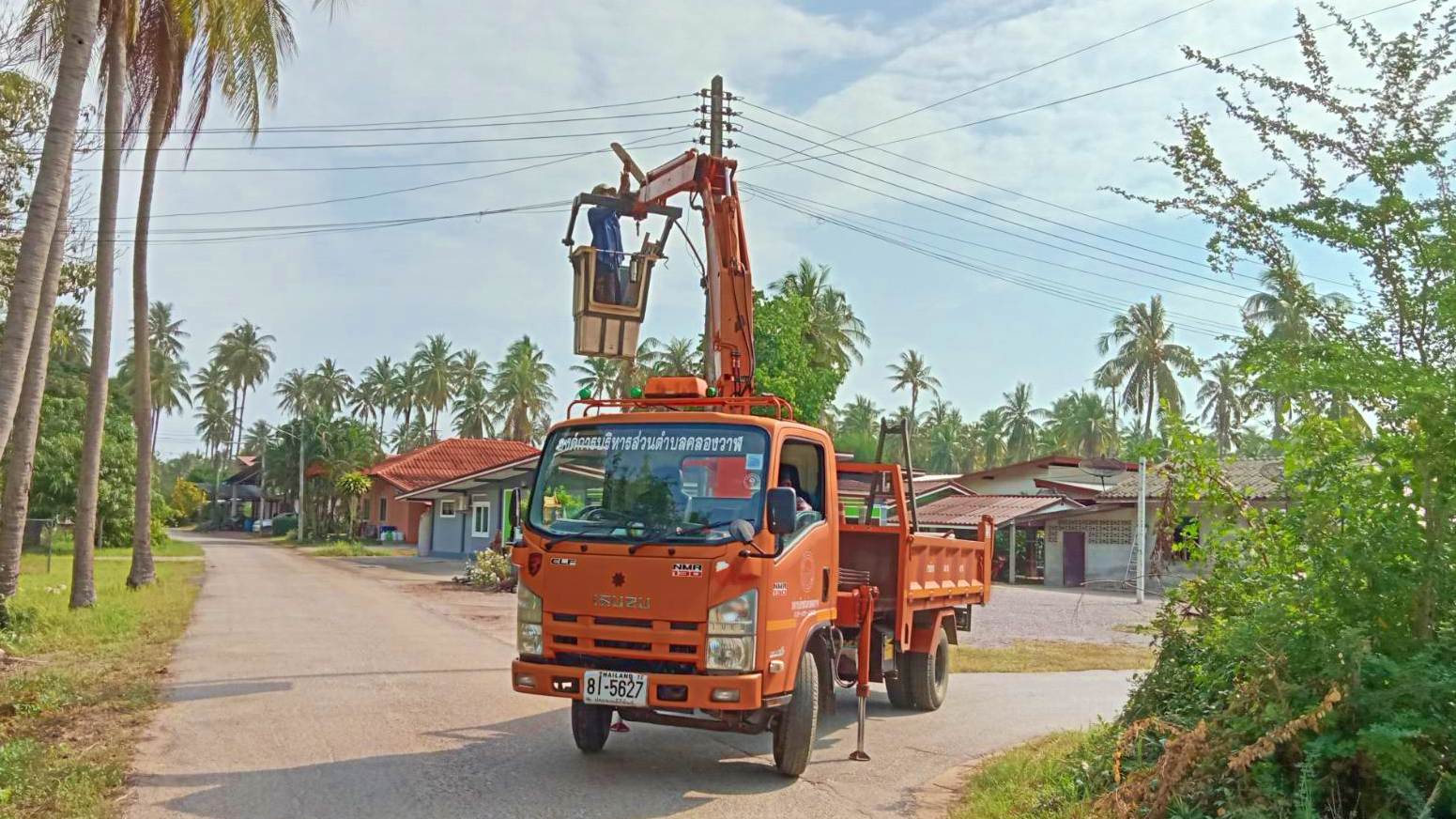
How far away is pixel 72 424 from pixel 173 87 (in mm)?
27309

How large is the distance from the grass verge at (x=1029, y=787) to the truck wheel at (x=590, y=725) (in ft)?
8.77

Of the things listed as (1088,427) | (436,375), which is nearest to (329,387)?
(436,375)

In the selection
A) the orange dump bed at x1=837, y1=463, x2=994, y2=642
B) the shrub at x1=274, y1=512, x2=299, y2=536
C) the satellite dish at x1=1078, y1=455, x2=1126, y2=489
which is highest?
the satellite dish at x1=1078, y1=455, x2=1126, y2=489

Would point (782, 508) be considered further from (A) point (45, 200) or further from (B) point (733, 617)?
(A) point (45, 200)

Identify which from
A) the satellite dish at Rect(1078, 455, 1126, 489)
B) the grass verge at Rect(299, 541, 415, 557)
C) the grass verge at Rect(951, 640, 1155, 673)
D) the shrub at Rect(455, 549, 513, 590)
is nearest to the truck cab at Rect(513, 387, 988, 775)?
the grass verge at Rect(951, 640, 1155, 673)

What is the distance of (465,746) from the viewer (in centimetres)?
862

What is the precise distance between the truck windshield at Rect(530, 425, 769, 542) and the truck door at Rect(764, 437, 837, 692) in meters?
0.31

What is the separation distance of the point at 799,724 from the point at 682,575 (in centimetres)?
142

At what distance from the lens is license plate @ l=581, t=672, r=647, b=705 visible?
7.19 meters

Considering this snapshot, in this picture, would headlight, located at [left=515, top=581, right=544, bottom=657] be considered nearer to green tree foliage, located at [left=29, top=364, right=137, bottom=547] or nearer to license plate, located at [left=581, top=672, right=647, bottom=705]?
license plate, located at [left=581, top=672, right=647, bottom=705]

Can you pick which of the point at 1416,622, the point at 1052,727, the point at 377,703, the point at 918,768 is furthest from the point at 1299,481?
the point at 377,703

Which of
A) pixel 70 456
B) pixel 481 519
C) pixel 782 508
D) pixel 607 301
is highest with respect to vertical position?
pixel 607 301

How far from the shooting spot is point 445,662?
1390 cm

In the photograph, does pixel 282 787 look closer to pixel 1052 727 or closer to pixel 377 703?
pixel 377 703
